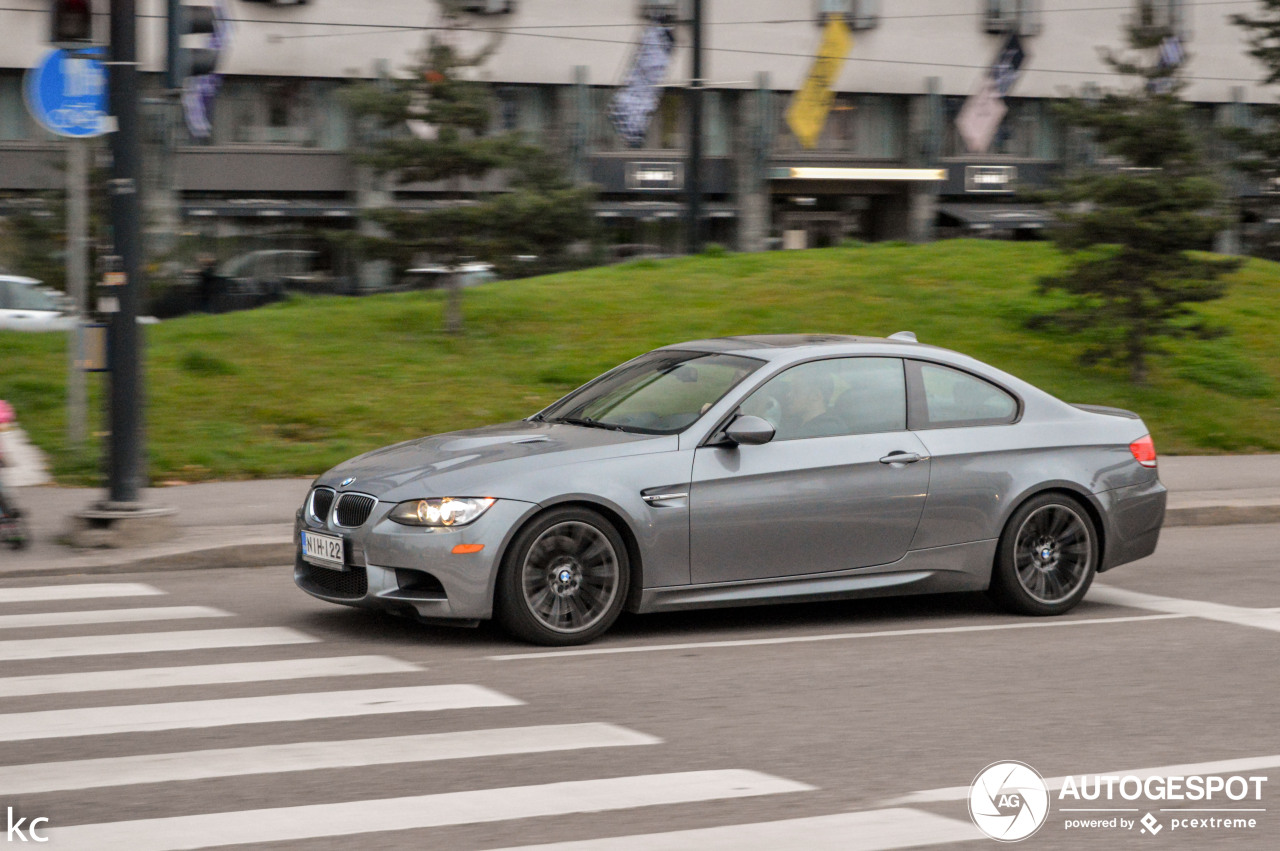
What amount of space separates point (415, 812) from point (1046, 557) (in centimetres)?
482

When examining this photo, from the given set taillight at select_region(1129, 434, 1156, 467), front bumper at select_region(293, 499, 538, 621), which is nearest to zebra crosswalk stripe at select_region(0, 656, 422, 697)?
front bumper at select_region(293, 499, 538, 621)

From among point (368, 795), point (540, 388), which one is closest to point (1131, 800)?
point (368, 795)

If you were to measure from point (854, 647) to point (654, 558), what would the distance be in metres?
1.09

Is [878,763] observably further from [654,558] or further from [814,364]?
[814,364]

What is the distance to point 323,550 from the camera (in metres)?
7.64

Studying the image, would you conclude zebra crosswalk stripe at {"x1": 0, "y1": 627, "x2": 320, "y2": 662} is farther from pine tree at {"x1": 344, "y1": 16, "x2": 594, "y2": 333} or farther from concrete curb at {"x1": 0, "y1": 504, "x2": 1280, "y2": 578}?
pine tree at {"x1": 344, "y1": 16, "x2": 594, "y2": 333}

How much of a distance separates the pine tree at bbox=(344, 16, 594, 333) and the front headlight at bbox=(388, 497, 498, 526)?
10313 millimetres

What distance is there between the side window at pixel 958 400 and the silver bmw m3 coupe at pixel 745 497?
1 cm

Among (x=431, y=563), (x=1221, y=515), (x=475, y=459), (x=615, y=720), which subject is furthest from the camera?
(x=1221, y=515)

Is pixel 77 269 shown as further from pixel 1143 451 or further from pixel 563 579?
pixel 1143 451

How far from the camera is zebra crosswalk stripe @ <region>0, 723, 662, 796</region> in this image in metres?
5.21

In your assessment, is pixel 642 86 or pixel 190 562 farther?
pixel 642 86

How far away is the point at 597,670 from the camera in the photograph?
7.01 meters

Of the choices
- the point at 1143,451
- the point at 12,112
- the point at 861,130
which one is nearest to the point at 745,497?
the point at 1143,451
